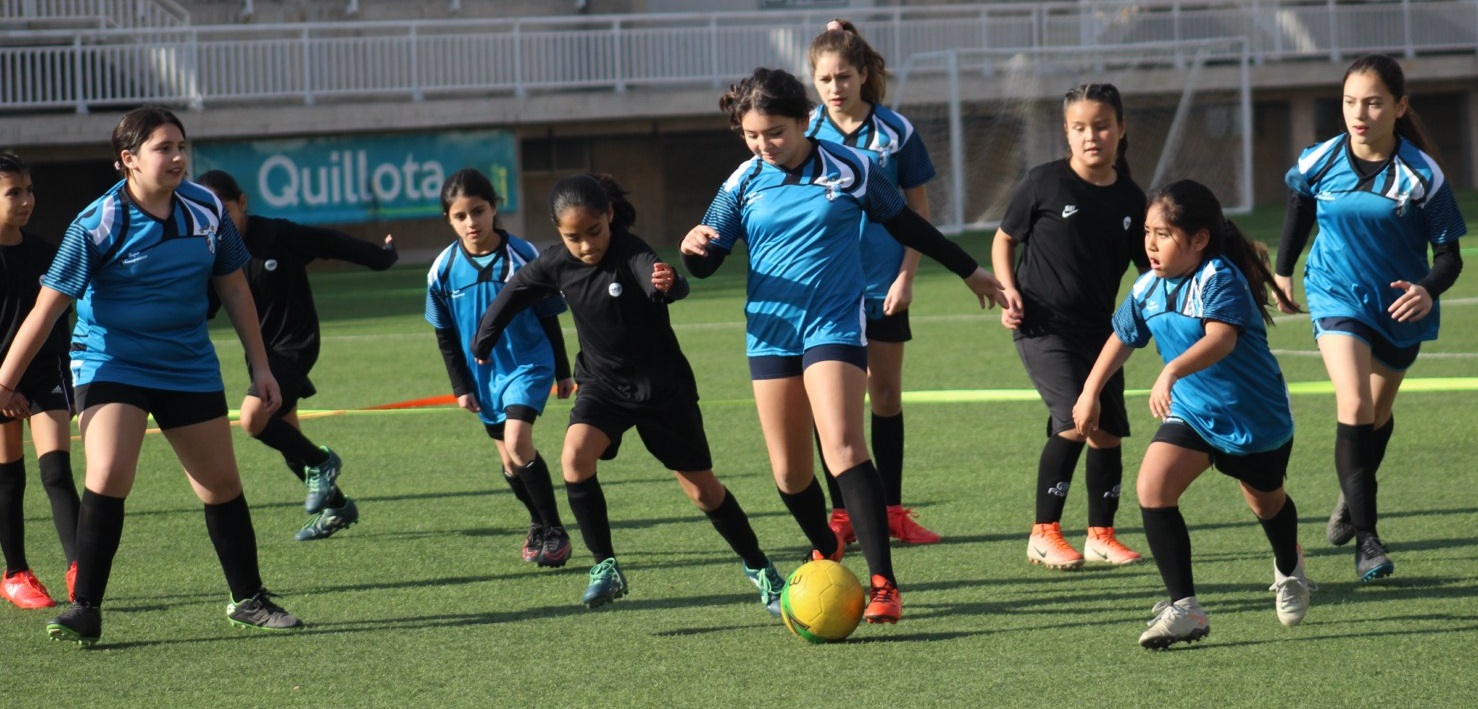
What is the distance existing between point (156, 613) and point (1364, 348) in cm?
465

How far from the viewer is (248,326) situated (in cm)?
592

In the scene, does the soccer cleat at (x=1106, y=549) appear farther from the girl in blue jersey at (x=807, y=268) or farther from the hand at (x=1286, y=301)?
the girl in blue jersey at (x=807, y=268)

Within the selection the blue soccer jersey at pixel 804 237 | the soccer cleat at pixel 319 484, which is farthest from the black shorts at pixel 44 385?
the blue soccer jersey at pixel 804 237

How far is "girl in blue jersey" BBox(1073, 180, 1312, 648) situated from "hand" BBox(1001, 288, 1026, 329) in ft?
3.24

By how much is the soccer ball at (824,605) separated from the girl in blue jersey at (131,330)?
81.0 inches

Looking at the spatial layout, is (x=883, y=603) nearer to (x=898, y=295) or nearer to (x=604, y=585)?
(x=604, y=585)

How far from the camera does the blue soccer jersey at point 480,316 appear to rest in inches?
280

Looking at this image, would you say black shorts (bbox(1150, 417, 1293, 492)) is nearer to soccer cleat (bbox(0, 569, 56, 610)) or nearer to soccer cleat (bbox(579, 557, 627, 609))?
soccer cleat (bbox(579, 557, 627, 609))

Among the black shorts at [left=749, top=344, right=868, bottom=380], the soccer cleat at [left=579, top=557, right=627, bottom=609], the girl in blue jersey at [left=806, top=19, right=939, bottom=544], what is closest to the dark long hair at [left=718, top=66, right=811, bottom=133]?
the black shorts at [left=749, top=344, right=868, bottom=380]

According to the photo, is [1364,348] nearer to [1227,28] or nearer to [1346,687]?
[1346,687]

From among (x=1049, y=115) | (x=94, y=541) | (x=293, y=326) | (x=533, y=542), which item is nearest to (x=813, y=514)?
(x=533, y=542)

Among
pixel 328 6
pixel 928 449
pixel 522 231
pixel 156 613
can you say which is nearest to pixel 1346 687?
pixel 156 613

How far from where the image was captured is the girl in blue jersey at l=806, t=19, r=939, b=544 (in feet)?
22.0

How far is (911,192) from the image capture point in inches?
273
